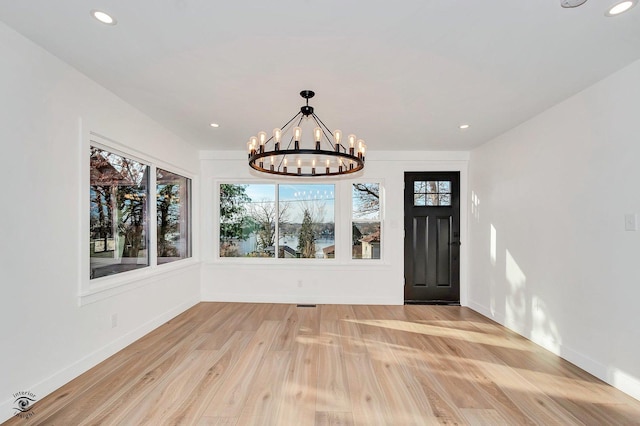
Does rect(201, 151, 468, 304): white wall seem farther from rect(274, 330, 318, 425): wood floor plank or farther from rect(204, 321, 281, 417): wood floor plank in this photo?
rect(274, 330, 318, 425): wood floor plank

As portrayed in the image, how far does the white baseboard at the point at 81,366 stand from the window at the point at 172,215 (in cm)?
83

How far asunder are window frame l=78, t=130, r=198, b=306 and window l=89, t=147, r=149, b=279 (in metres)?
0.05

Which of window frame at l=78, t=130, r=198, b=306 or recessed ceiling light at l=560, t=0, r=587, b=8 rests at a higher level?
recessed ceiling light at l=560, t=0, r=587, b=8

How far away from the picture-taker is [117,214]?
3076mm

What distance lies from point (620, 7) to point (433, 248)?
3.70 m

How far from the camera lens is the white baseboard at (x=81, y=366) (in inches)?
76.5

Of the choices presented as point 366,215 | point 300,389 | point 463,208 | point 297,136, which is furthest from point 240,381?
point 463,208

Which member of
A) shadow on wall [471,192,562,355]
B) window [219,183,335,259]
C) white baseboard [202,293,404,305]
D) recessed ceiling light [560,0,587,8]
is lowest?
white baseboard [202,293,404,305]

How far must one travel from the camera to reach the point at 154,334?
135 inches

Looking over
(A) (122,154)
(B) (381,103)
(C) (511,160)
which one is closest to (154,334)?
(A) (122,154)

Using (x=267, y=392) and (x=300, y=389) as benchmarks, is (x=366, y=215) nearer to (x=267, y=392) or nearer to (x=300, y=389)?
(x=300, y=389)

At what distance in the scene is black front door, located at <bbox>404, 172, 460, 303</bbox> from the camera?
4.90 metres

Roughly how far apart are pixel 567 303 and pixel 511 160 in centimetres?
181

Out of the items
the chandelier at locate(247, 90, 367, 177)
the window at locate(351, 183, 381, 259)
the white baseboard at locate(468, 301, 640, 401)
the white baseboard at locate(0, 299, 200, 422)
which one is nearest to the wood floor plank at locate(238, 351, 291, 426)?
the white baseboard at locate(0, 299, 200, 422)
